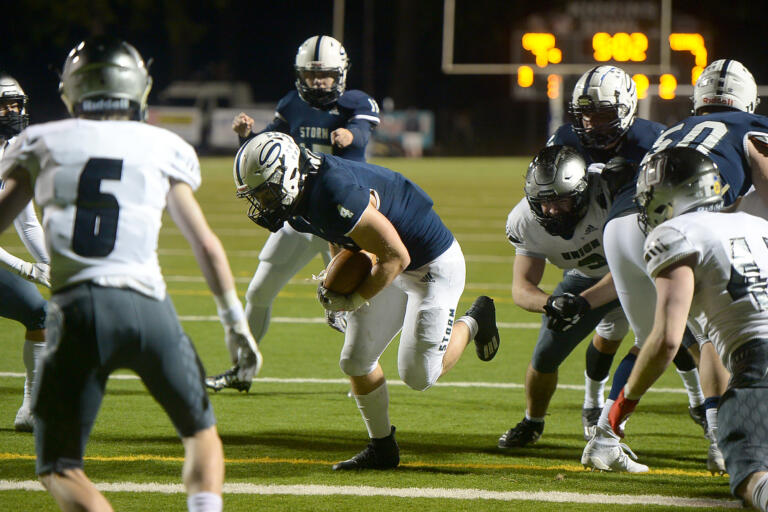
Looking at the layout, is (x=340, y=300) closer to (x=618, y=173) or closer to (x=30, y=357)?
(x=618, y=173)

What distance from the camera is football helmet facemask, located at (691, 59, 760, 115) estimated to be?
4.51 metres

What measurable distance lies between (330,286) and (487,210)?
10981 mm

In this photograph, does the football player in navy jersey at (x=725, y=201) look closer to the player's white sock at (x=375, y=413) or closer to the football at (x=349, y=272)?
the player's white sock at (x=375, y=413)

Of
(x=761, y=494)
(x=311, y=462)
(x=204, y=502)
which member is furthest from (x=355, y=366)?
(x=761, y=494)

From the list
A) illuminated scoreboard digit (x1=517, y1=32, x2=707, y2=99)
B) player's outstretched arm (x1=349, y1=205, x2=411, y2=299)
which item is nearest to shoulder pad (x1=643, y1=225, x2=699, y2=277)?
player's outstretched arm (x1=349, y1=205, x2=411, y2=299)

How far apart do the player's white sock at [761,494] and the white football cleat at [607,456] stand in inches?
45.4

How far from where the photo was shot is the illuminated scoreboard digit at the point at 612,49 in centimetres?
1780

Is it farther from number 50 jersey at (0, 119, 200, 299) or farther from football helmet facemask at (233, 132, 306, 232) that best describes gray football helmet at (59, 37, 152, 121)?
football helmet facemask at (233, 132, 306, 232)

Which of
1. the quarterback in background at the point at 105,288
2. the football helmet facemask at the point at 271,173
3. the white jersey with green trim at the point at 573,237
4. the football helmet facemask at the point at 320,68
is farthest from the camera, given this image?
the football helmet facemask at the point at 320,68

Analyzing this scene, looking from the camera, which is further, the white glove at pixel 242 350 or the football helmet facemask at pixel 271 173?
the football helmet facemask at pixel 271 173

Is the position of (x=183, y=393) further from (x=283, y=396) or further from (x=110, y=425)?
(x=283, y=396)

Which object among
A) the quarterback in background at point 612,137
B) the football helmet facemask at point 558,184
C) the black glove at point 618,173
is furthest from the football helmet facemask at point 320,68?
the black glove at point 618,173

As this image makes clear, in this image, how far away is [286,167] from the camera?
142 inches

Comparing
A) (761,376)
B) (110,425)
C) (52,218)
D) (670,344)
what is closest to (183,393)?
(52,218)
